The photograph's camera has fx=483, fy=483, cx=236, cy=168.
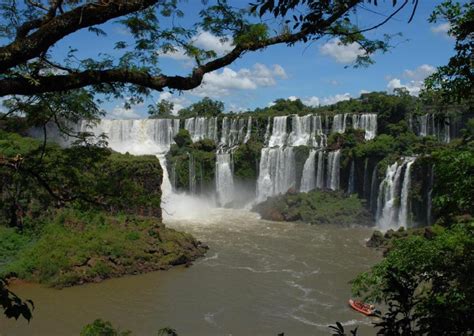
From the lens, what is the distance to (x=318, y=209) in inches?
1119

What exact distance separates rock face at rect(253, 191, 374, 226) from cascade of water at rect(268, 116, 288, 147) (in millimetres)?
6654

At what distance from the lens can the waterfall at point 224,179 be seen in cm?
3431

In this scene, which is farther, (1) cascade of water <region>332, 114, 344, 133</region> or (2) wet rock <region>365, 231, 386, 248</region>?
(1) cascade of water <region>332, 114, 344, 133</region>

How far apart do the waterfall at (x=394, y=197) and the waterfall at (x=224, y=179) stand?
11.2 metres

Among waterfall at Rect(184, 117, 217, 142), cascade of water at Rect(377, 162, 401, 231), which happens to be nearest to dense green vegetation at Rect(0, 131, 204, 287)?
cascade of water at Rect(377, 162, 401, 231)

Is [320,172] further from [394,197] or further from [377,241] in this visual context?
[377,241]

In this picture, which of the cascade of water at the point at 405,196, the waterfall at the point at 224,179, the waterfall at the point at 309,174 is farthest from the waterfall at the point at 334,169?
the waterfall at the point at 224,179

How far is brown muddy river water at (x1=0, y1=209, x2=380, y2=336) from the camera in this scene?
13484 mm

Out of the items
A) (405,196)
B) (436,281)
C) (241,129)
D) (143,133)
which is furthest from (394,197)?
(436,281)

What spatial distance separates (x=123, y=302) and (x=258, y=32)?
43.0ft

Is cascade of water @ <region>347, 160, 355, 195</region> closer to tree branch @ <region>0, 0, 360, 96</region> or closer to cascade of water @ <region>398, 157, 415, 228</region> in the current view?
cascade of water @ <region>398, 157, 415, 228</region>

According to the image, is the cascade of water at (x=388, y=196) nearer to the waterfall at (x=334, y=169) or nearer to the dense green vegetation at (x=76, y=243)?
the waterfall at (x=334, y=169)

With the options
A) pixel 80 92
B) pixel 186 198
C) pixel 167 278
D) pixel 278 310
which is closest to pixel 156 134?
pixel 186 198

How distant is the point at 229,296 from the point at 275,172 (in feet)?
60.7
